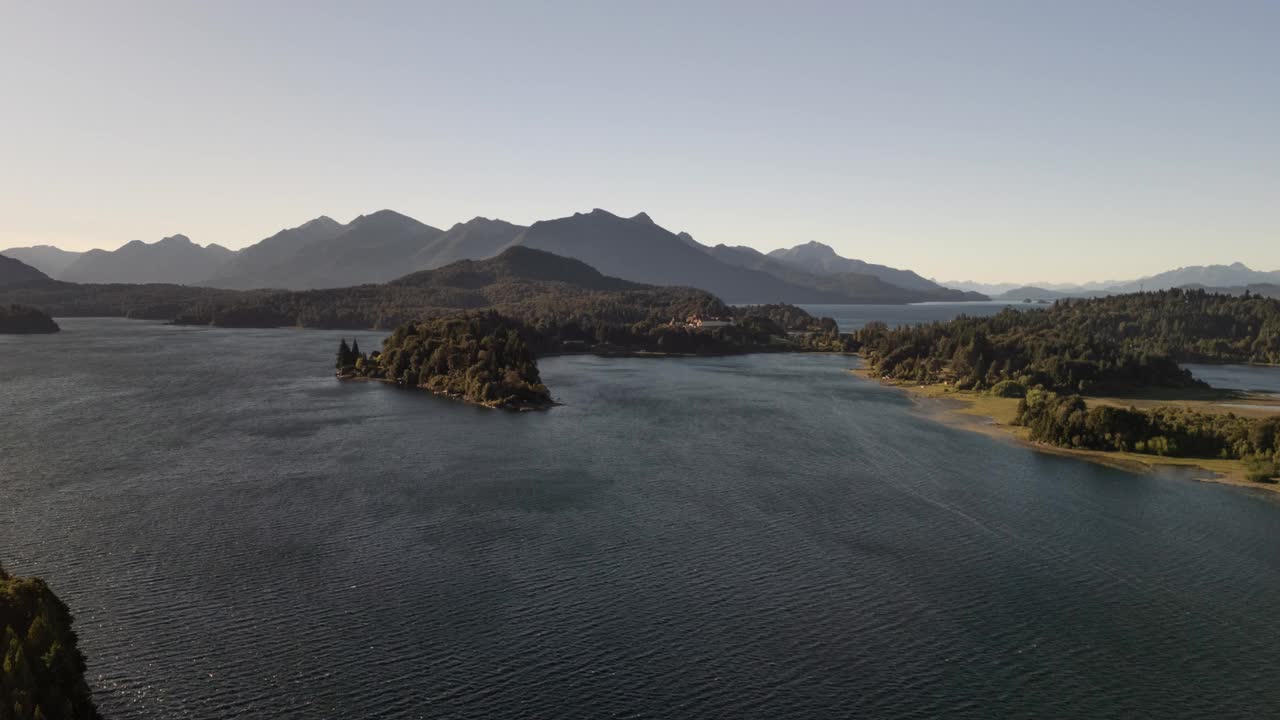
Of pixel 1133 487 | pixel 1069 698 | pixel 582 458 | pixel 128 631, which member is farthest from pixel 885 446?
pixel 128 631

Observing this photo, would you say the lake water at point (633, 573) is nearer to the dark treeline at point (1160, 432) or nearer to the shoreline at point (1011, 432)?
the shoreline at point (1011, 432)

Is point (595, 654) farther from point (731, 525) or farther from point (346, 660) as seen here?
point (731, 525)

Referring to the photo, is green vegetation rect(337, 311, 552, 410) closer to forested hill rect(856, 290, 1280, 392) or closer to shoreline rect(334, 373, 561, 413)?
shoreline rect(334, 373, 561, 413)

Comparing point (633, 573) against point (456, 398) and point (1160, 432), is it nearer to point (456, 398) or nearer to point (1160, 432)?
point (1160, 432)

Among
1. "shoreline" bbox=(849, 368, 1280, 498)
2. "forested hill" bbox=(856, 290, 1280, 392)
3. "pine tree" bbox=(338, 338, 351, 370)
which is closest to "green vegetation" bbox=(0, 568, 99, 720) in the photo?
"shoreline" bbox=(849, 368, 1280, 498)

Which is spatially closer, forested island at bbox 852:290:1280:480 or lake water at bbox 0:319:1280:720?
lake water at bbox 0:319:1280:720

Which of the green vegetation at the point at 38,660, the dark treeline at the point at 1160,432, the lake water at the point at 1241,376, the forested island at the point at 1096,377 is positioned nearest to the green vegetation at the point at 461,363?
the dark treeline at the point at 1160,432

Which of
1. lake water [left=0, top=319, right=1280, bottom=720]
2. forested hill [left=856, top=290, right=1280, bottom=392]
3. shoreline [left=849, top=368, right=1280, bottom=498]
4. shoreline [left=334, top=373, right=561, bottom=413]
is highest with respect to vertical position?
forested hill [left=856, top=290, right=1280, bottom=392]

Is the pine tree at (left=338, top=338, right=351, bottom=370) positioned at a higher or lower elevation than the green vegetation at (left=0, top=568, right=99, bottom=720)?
higher
